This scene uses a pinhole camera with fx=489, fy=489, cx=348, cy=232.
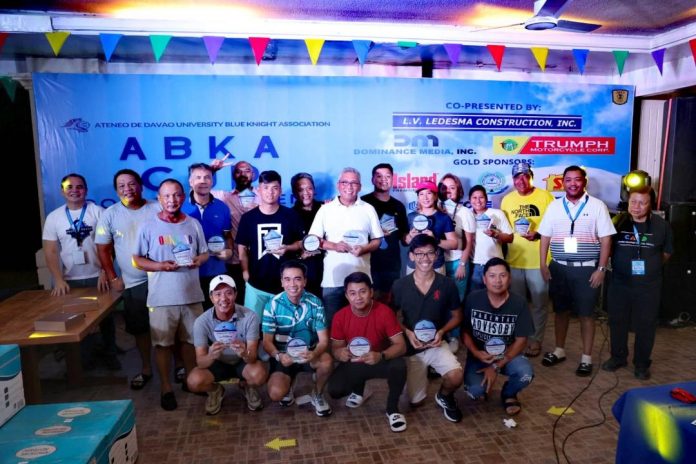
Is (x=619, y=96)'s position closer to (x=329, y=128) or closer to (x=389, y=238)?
(x=329, y=128)

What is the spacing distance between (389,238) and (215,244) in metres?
1.47

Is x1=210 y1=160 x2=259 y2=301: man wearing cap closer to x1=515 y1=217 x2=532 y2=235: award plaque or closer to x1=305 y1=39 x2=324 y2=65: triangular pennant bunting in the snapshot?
x1=305 y1=39 x2=324 y2=65: triangular pennant bunting

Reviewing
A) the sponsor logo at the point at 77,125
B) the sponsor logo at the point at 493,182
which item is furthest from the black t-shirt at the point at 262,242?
the sponsor logo at the point at 493,182

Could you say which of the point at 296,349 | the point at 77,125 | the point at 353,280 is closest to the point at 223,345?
the point at 296,349

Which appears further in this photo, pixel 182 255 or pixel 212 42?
pixel 212 42

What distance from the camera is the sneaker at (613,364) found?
3.94 m

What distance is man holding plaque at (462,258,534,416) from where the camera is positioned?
10.5ft

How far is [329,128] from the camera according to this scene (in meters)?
5.32

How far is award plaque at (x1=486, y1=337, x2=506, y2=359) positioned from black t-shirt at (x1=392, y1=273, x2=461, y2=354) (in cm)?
34

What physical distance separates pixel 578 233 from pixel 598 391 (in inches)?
46.6

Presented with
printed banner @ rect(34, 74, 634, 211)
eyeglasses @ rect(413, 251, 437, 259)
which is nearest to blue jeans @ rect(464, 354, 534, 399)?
eyeglasses @ rect(413, 251, 437, 259)

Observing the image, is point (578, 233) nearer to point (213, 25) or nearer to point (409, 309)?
point (409, 309)

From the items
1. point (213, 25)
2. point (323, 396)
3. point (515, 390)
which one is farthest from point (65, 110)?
point (515, 390)

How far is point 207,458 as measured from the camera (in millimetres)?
2814
